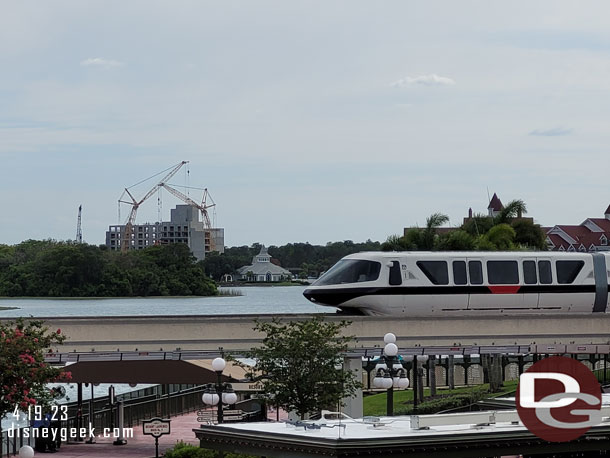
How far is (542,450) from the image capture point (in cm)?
2280

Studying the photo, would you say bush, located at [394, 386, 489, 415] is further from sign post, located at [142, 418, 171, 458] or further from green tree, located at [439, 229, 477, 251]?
green tree, located at [439, 229, 477, 251]

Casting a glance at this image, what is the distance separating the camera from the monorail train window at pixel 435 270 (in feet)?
135

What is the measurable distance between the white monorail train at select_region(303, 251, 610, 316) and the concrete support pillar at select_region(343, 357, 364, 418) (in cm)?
251

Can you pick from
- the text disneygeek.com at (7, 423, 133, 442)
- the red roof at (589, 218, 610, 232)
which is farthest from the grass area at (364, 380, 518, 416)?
the red roof at (589, 218, 610, 232)

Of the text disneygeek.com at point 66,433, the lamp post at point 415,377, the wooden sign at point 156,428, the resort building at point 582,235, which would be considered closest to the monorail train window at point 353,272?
the lamp post at point 415,377

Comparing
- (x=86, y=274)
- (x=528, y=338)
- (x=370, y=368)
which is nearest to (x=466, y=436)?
(x=528, y=338)

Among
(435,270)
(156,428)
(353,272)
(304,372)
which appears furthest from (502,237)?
(304,372)

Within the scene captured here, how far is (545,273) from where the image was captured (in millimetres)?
42469

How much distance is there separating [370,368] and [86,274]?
96712mm

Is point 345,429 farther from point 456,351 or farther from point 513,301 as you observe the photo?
point 513,301

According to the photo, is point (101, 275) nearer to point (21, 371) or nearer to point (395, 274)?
point (395, 274)

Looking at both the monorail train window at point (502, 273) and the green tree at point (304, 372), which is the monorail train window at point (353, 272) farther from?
the green tree at point (304, 372)

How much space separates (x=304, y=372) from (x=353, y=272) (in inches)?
307

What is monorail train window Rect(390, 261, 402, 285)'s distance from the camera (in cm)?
4078
